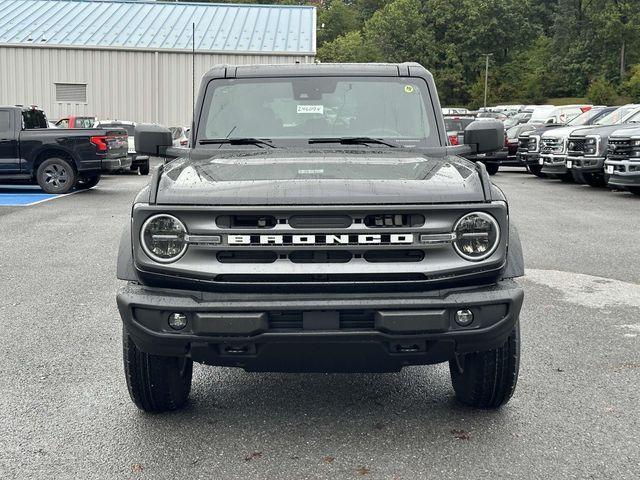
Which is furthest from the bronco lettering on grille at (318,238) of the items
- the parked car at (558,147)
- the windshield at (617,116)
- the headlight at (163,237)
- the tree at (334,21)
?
the tree at (334,21)

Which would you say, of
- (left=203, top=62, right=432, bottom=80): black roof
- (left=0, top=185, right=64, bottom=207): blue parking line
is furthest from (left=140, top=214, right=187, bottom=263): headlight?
(left=0, top=185, right=64, bottom=207): blue parking line

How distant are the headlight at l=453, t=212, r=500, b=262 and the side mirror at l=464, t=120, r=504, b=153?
1.52 metres

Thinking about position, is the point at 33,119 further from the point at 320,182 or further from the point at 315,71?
the point at 320,182

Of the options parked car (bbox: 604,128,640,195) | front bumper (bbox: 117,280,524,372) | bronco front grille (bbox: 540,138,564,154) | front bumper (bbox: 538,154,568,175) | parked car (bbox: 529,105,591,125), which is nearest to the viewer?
front bumper (bbox: 117,280,524,372)

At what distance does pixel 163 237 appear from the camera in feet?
13.0

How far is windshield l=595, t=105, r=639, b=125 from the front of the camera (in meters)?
21.3

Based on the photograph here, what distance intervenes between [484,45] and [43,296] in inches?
3836

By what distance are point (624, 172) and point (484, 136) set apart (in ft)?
42.4

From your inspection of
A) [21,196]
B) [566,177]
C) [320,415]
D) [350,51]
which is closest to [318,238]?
[320,415]

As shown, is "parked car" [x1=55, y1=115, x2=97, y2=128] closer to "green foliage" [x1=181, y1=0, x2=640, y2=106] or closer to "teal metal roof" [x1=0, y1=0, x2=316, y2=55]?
"teal metal roof" [x1=0, y1=0, x2=316, y2=55]

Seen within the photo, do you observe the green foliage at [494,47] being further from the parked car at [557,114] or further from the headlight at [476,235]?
the headlight at [476,235]

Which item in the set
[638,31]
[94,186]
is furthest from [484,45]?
[94,186]

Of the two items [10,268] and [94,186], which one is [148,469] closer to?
[10,268]

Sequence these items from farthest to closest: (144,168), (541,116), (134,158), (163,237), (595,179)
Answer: (541,116)
(144,168)
(134,158)
(595,179)
(163,237)
